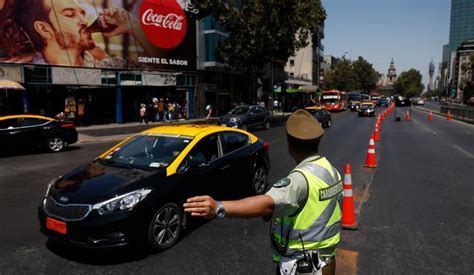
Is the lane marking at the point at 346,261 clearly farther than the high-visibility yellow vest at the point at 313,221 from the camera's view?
Yes

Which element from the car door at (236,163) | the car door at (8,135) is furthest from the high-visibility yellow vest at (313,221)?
the car door at (8,135)

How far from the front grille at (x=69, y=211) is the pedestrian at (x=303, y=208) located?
2838mm

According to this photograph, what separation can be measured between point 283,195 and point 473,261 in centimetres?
377

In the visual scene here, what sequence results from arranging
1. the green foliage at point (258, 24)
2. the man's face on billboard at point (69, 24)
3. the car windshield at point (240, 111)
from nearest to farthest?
the man's face on billboard at point (69, 24) < the car windshield at point (240, 111) < the green foliage at point (258, 24)

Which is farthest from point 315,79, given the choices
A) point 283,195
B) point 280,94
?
point 283,195

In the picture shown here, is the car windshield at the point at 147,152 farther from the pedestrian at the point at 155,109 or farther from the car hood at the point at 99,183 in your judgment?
the pedestrian at the point at 155,109

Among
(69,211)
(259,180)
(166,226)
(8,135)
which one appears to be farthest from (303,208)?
(8,135)

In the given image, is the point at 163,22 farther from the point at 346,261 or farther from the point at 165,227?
the point at 346,261

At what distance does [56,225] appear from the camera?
4539mm

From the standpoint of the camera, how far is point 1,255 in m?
4.73

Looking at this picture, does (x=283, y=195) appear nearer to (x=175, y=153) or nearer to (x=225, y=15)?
(x=175, y=153)

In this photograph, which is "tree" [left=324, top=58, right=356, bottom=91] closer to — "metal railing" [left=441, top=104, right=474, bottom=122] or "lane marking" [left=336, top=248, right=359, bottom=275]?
"metal railing" [left=441, top=104, right=474, bottom=122]

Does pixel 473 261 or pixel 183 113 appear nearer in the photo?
pixel 473 261

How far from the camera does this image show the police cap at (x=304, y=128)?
2.33 metres
